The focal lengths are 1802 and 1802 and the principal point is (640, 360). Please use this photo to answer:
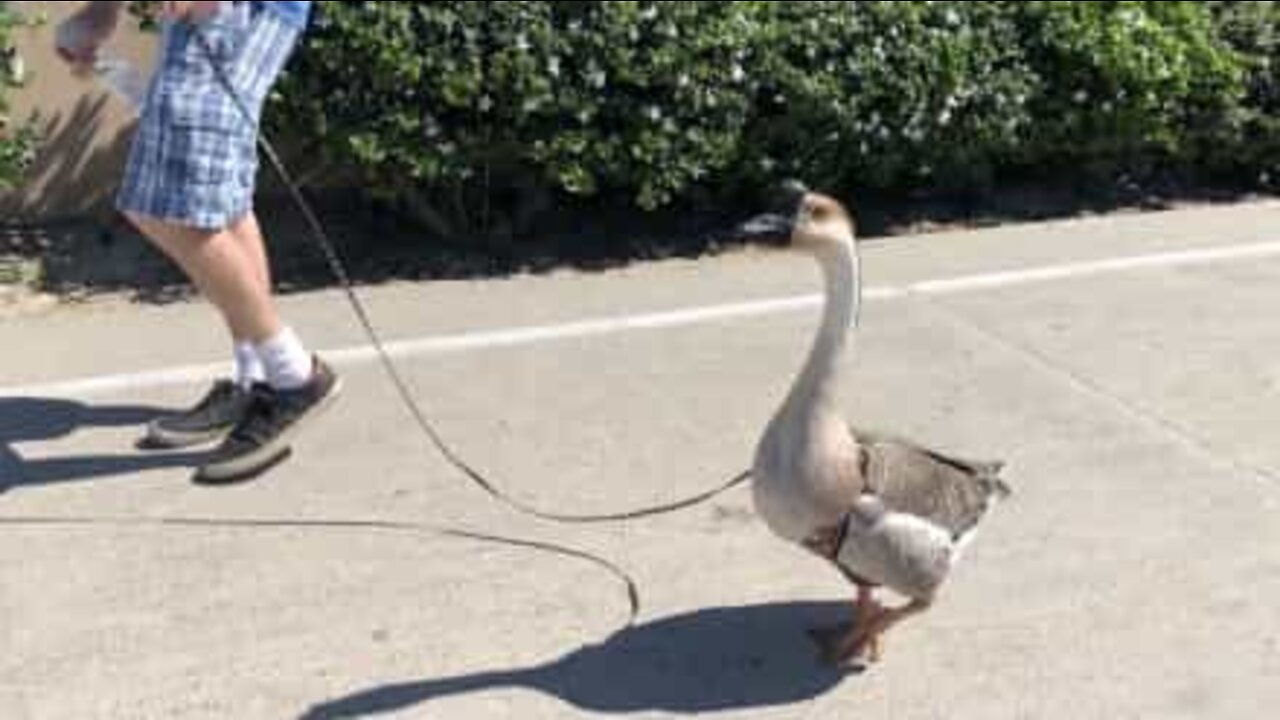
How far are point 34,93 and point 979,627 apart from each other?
4.55m

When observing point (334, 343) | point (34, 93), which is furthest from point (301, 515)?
point (34, 93)

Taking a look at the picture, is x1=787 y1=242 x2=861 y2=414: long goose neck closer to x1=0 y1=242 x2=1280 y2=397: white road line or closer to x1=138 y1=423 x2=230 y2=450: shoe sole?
x1=138 y1=423 x2=230 y2=450: shoe sole

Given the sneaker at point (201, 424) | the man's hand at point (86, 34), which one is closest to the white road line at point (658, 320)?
the sneaker at point (201, 424)

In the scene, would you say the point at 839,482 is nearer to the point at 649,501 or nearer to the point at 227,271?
the point at 649,501

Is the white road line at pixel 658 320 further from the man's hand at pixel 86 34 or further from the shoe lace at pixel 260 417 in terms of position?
the man's hand at pixel 86 34

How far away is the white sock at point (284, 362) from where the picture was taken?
5.05 meters

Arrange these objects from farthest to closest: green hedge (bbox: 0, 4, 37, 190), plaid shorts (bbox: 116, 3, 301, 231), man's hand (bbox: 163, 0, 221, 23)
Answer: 1. green hedge (bbox: 0, 4, 37, 190)
2. plaid shorts (bbox: 116, 3, 301, 231)
3. man's hand (bbox: 163, 0, 221, 23)

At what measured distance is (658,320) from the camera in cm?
638

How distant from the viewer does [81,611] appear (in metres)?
4.24

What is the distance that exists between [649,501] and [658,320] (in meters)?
1.57

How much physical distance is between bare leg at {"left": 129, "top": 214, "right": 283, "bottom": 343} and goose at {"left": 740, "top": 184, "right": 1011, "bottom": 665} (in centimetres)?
176

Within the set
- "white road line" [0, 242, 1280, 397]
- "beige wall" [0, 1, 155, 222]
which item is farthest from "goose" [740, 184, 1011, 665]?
"beige wall" [0, 1, 155, 222]

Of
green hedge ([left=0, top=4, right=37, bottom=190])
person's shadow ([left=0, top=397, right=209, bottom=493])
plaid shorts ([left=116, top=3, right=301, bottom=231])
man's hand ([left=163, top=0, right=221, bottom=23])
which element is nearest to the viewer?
man's hand ([left=163, top=0, right=221, bottom=23])

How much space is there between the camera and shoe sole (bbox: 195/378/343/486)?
195 inches
